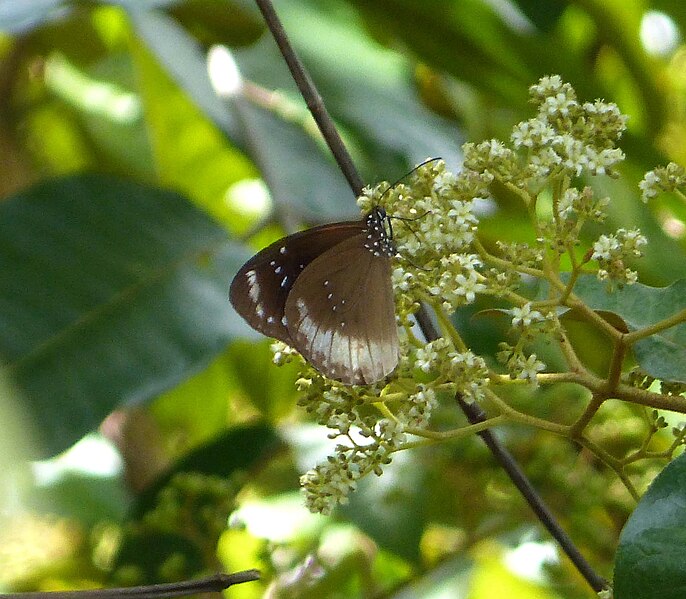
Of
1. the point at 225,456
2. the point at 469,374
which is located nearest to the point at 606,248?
the point at 469,374

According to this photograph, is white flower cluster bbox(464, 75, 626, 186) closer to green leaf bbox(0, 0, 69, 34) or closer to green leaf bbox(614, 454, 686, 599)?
green leaf bbox(614, 454, 686, 599)

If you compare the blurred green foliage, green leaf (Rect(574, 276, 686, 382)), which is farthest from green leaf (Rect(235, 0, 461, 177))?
green leaf (Rect(574, 276, 686, 382))

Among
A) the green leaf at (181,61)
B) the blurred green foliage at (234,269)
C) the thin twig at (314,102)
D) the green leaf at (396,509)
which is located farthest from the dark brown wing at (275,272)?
the green leaf at (181,61)

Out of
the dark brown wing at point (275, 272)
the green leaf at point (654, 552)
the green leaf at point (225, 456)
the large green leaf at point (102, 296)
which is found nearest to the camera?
the green leaf at point (654, 552)

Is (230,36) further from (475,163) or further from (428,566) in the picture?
(475,163)

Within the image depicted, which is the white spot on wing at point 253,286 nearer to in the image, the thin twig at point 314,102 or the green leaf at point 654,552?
the thin twig at point 314,102

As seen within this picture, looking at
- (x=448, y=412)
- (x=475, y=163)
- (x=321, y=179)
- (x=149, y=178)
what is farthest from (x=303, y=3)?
(x=475, y=163)
